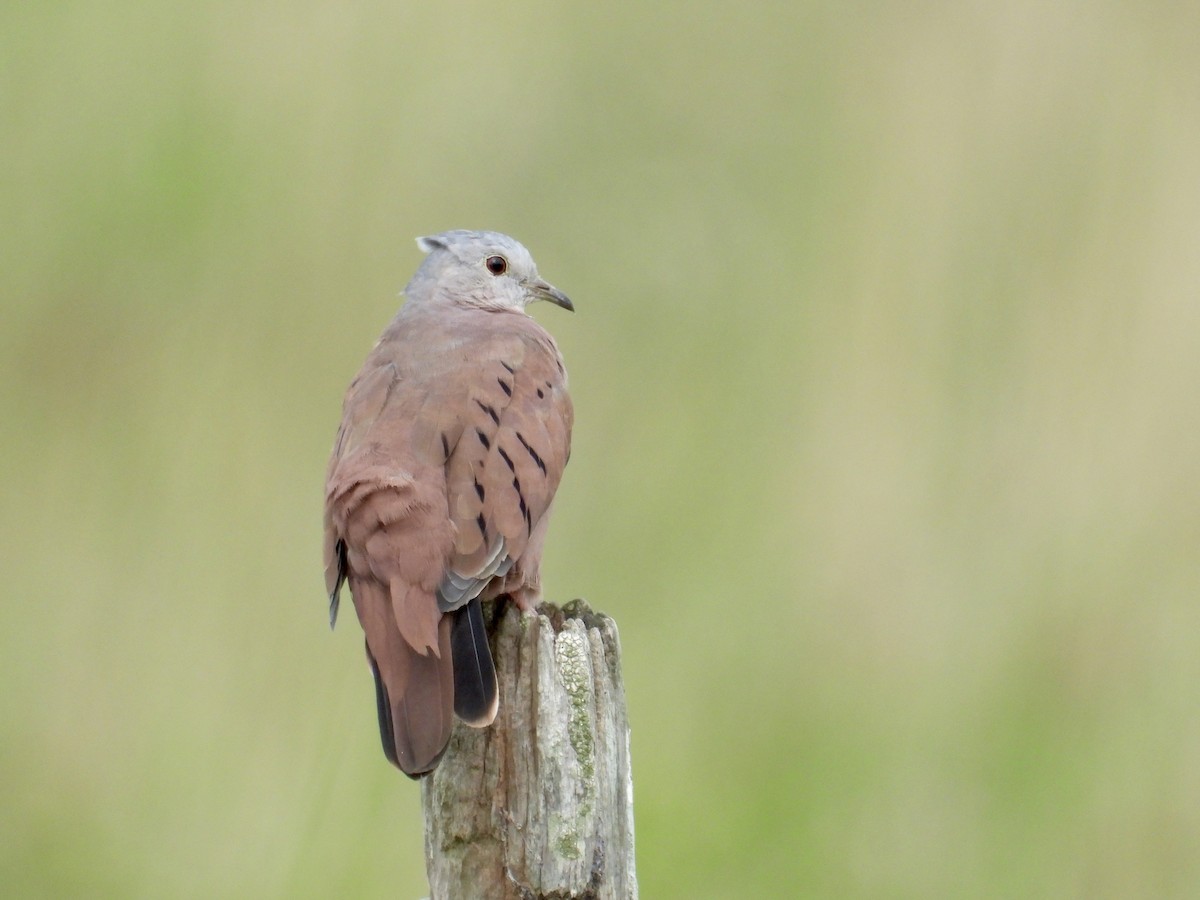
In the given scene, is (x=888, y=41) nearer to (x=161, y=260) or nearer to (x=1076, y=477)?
(x=1076, y=477)

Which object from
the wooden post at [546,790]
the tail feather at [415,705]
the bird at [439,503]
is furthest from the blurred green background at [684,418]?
the wooden post at [546,790]

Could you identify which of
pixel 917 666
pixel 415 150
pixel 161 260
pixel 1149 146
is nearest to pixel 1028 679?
pixel 917 666

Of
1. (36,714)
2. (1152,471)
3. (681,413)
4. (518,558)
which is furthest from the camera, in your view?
(681,413)

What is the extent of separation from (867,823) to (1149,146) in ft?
9.37

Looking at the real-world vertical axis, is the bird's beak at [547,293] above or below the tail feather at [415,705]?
above

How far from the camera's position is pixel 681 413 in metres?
5.93

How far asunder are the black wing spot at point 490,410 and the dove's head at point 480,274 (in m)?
1.02

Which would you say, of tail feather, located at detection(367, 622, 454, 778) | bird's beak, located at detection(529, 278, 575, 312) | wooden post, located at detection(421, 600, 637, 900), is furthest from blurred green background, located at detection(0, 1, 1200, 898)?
wooden post, located at detection(421, 600, 637, 900)

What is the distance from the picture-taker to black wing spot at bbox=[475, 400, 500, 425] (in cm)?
403

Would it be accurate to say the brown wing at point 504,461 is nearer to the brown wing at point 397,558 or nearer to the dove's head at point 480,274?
the brown wing at point 397,558

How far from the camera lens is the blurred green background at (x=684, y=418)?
5.11 metres

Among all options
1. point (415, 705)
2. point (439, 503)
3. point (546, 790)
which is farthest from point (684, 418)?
point (546, 790)

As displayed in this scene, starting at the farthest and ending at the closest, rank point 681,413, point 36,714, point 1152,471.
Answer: point 681,413
point 1152,471
point 36,714

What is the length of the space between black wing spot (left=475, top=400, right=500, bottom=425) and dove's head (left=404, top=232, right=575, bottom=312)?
3.34 feet
